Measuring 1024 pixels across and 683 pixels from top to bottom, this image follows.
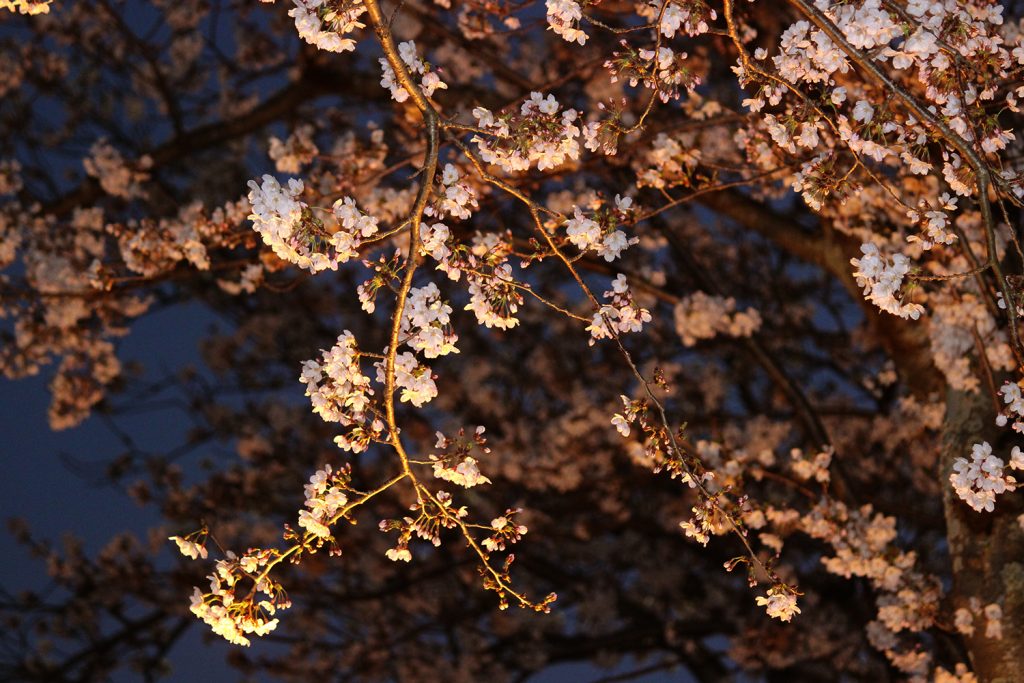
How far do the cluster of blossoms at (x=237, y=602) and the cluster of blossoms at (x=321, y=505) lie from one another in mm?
150

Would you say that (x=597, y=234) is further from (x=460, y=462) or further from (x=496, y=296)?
(x=460, y=462)

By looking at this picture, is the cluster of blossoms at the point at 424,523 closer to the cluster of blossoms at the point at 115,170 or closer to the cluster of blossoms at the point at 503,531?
the cluster of blossoms at the point at 503,531

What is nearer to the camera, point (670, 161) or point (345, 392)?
point (345, 392)

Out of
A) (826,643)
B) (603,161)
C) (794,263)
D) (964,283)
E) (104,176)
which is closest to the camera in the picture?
(964,283)

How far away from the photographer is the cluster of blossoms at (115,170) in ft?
22.6

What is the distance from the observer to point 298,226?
307 centimetres

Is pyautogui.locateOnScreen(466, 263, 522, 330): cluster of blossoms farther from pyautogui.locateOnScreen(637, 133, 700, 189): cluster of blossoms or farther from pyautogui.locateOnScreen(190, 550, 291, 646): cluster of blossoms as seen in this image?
pyautogui.locateOnScreen(637, 133, 700, 189): cluster of blossoms

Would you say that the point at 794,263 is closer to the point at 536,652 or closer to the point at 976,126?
the point at 536,652

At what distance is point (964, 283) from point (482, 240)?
2.39 m

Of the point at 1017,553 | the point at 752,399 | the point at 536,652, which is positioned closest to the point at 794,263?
the point at 752,399

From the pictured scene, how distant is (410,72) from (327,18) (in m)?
0.32

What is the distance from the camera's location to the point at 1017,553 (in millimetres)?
4652

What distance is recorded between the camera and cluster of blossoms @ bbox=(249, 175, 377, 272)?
3.02 meters

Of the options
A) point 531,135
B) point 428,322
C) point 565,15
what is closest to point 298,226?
point 428,322
